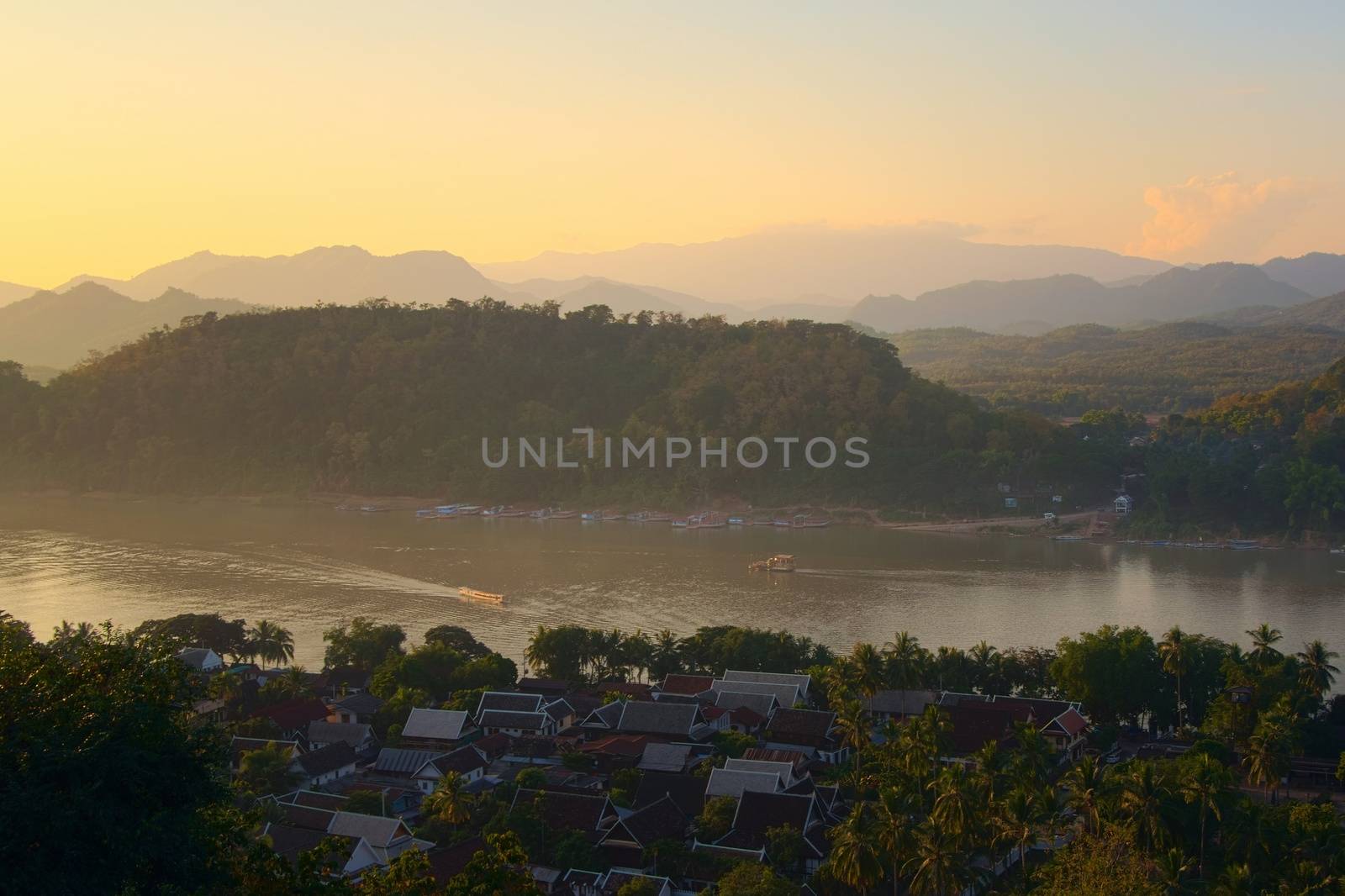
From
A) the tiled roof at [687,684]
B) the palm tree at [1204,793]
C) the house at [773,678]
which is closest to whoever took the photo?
the palm tree at [1204,793]

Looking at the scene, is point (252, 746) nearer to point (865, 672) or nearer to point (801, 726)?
point (801, 726)

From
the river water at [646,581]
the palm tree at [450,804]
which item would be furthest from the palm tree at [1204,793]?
the river water at [646,581]

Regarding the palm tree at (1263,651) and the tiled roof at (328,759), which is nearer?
the tiled roof at (328,759)

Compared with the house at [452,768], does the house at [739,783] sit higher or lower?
higher

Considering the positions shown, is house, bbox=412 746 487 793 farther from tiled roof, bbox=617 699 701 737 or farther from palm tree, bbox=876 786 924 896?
palm tree, bbox=876 786 924 896

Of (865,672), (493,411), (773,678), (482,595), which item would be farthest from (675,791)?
(493,411)

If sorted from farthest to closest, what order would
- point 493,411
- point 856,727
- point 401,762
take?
1. point 493,411
2. point 401,762
3. point 856,727

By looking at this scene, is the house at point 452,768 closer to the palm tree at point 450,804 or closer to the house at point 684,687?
the palm tree at point 450,804
